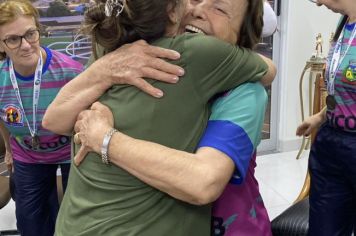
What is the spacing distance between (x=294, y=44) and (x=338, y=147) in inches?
95.6

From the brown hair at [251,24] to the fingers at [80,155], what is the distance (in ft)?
1.62

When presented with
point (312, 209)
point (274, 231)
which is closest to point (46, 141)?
point (274, 231)

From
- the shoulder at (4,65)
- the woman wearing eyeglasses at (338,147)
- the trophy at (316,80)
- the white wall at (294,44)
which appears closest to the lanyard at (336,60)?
the woman wearing eyeglasses at (338,147)

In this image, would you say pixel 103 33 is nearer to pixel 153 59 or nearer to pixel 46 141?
pixel 153 59

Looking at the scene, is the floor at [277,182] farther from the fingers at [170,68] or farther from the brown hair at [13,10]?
the fingers at [170,68]

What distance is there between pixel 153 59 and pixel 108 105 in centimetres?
15

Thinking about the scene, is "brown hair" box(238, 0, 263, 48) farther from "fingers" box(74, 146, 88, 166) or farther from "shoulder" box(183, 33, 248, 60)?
"fingers" box(74, 146, 88, 166)

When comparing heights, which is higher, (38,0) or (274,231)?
(38,0)

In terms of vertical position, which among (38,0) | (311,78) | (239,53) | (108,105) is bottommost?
(311,78)

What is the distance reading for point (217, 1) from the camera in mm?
1169

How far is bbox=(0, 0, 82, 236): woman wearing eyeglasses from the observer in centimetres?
212

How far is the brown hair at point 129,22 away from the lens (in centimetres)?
96

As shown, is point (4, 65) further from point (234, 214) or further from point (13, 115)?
point (234, 214)

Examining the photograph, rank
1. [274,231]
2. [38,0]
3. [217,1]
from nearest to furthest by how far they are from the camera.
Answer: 1. [217,1]
2. [274,231]
3. [38,0]
